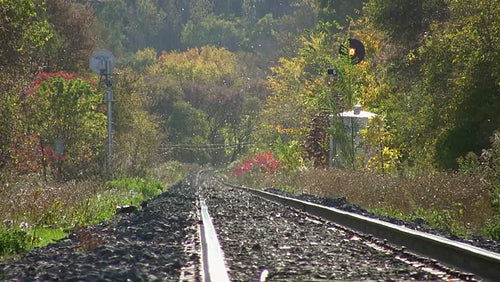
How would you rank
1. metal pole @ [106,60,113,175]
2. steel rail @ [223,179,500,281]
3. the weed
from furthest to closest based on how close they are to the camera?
metal pole @ [106,60,113,175] < the weed < steel rail @ [223,179,500,281]

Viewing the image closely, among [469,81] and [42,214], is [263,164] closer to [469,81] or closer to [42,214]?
[469,81]

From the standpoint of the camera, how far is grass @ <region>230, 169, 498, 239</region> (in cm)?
1380

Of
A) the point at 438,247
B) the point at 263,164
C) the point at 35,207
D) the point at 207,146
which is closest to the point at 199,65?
the point at 207,146

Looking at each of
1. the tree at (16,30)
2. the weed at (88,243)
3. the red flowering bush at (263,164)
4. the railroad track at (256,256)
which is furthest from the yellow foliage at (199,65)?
the weed at (88,243)

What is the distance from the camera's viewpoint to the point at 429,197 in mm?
16344

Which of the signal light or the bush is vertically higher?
the signal light

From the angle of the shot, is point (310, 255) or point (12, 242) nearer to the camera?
point (310, 255)

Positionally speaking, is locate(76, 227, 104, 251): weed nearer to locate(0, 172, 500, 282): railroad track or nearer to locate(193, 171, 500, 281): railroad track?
locate(0, 172, 500, 282): railroad track

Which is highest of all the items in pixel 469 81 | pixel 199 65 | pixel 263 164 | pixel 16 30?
pixel 199 65

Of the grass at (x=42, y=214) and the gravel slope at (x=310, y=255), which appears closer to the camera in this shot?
the gravel slope at (x=310, y=255)

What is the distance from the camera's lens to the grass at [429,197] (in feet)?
45.3

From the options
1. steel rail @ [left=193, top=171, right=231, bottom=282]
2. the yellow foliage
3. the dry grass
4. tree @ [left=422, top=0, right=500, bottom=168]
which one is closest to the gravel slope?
steel rail @ [left=193, top=171, right=231, bottom=282]

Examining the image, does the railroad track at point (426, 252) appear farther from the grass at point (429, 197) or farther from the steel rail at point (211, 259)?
the grass at point (429, 197)

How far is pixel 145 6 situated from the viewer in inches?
6038
